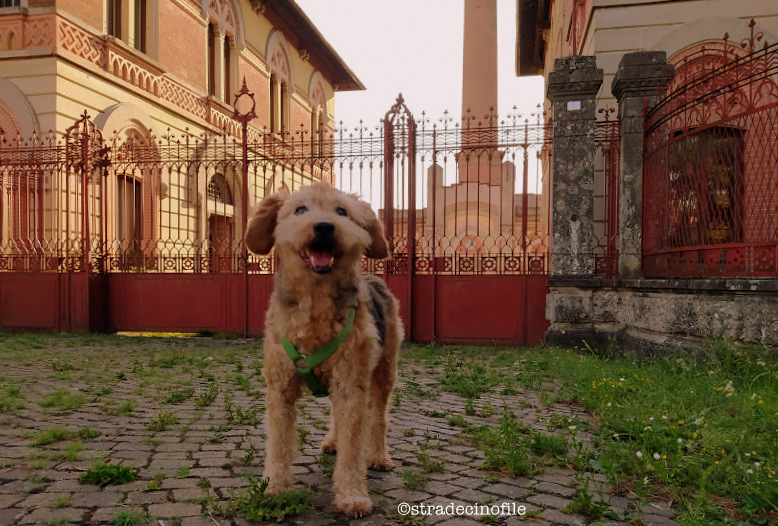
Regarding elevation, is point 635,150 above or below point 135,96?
below

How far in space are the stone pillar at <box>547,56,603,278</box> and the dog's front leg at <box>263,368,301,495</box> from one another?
237 inches

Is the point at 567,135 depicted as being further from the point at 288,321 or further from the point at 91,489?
the point at 91,489

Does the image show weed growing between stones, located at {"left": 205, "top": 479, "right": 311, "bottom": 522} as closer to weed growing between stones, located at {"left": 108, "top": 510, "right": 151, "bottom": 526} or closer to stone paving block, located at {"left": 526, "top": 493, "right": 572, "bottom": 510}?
weed growing between stones, located at {"left": 108, "top": 510, "right": 151, "bottom": 526}

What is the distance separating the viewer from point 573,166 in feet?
25.6

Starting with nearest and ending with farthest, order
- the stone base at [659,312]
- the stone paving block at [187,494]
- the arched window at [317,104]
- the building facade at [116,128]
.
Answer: the stone paving block at [187,494] < the stone base at [659,312] < the building facade at [116,128] < the arched window at [317,104]

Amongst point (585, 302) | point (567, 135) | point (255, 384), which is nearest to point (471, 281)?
point (585, 302)

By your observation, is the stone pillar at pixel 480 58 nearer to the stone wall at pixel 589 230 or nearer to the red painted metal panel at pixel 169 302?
the stone wall at pixel 589 230

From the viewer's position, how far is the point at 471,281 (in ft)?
29.8

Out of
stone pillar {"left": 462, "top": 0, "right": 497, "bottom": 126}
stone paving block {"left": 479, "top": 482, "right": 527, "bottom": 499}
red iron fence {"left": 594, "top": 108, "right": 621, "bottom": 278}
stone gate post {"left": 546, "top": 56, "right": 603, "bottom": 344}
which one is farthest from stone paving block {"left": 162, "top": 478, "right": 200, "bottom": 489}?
stone pillar {"left": 462, "top": 0, "right": 497, "bottom": 126}

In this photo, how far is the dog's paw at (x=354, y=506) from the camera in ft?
8.68

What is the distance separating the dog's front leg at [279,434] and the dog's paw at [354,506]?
0.33m

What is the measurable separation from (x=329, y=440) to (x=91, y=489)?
1.40 metres

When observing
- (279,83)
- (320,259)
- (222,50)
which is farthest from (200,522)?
(279,83)

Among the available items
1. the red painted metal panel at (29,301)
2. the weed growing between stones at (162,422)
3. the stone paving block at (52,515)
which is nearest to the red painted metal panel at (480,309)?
the weed growing between stones at (162,422)
